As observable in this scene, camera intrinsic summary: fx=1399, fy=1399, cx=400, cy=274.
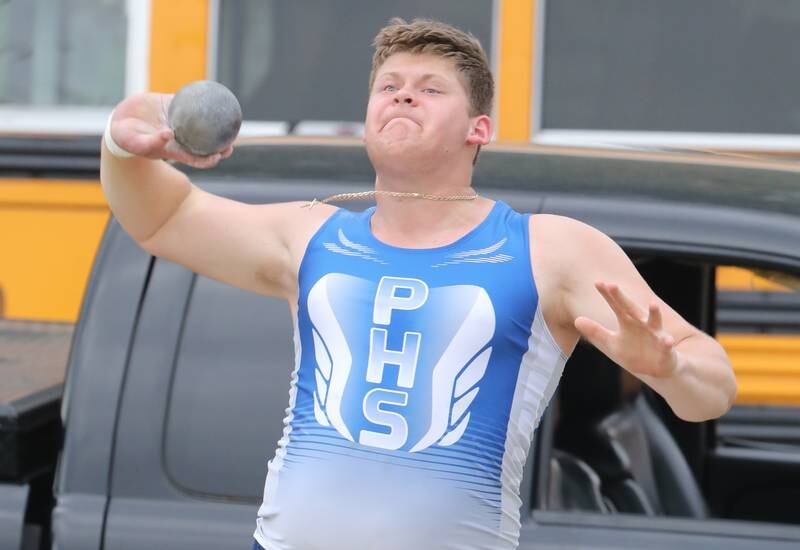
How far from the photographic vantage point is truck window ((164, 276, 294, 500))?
8.34ft

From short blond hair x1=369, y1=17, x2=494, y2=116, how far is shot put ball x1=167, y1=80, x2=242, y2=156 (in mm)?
277

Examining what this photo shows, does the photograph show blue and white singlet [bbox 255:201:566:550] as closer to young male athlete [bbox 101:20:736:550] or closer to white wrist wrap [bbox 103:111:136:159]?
young male athlete [bbox 101:20:736:550]

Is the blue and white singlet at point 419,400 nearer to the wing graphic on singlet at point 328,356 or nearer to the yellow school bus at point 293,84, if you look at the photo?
the wing graphic on singlet at point 328,356

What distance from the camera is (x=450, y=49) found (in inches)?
88.2

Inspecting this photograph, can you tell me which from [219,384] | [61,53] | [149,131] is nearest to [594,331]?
[149,131]

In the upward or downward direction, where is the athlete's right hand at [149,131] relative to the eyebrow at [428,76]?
downward

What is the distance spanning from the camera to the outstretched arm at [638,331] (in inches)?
74.9

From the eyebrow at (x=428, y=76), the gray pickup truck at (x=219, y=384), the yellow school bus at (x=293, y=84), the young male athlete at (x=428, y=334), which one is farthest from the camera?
the yellow school bus at (x=293, y=84)

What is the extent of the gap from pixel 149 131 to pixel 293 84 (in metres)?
4.43

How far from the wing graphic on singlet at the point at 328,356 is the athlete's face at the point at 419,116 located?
0.71ft

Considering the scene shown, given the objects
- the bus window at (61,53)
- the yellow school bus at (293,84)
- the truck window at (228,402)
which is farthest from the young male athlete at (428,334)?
the bus window at (61,53)

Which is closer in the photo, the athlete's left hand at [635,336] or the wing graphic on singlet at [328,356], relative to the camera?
the athlete's left hand at [635,336]

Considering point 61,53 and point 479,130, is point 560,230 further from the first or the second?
point 61,53

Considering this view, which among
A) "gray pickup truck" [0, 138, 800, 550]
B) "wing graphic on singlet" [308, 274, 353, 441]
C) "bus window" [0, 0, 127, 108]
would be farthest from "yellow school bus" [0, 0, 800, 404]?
Answer: "wing graphic on singlet" [308, 274, 353, 441]
